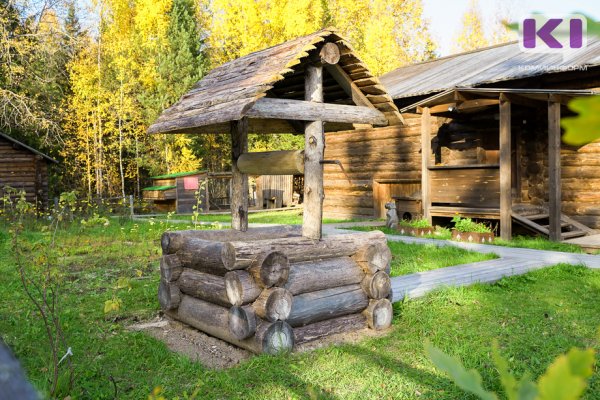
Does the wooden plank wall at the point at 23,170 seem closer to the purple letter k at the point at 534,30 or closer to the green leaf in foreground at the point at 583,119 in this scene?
the purple letter k at the point at 534,30

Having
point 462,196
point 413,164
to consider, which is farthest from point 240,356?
point 413,164

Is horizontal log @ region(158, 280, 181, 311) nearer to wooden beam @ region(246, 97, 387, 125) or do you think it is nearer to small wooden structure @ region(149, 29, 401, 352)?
small wooden structure @ region(149, 29, 401, 352)

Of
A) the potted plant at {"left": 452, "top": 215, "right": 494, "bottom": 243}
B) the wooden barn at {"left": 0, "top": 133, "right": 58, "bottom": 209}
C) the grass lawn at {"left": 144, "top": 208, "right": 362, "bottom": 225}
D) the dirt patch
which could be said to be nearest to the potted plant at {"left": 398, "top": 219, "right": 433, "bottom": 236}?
the potted plant at {"left": 452, "top": 215, "right": 494, "bottom": 243}

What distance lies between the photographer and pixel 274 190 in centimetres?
2812

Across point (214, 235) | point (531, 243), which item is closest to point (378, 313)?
point (214, 235)

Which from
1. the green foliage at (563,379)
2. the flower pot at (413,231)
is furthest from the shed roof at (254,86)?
the flower pot at (413,231)

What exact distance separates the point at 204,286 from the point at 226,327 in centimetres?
53

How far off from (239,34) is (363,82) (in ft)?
78.4

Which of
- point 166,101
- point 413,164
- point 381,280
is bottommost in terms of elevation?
point 381,280

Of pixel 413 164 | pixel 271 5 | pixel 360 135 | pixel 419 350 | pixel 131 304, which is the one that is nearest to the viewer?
pixel 419 350

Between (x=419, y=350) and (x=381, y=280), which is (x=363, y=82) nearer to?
(x=381, y=280)

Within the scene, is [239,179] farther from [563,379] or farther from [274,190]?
[274,190]

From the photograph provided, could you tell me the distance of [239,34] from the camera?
28750 millimetres

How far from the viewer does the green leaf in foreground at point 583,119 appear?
341 millimetres
